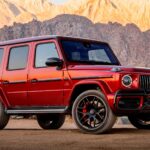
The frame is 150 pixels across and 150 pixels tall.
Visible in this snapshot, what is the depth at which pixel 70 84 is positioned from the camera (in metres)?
9.62

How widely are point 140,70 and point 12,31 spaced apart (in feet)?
511

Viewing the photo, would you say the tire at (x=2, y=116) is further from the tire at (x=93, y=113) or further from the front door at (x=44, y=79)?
the tire at (x=93, y=113)

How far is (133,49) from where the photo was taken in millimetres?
167625

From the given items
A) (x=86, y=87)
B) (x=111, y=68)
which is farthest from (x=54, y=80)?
(x=111, y=68)

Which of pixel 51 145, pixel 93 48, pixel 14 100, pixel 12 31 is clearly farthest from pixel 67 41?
pixel 12 31

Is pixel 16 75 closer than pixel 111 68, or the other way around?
pixel 111 68

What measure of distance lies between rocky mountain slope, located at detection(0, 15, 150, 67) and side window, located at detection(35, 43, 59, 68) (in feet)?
486

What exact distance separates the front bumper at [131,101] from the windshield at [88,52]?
1430mm

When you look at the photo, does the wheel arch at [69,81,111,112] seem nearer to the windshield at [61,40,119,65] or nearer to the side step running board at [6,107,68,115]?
the side step running board at [6,107,68,115]

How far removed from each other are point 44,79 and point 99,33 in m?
163

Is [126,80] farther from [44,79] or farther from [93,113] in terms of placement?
[44,79]

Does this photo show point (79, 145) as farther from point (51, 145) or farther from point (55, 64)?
point (55, 64)

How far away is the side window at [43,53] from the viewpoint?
10238mm

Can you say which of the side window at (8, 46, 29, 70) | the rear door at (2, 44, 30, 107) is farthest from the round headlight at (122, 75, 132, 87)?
the side window at (8, 46, 29, 70)
